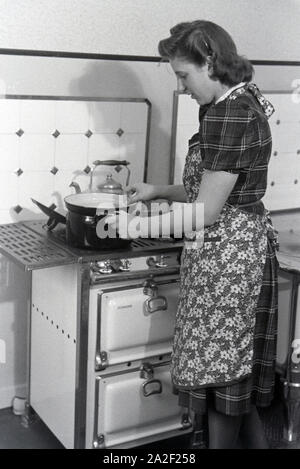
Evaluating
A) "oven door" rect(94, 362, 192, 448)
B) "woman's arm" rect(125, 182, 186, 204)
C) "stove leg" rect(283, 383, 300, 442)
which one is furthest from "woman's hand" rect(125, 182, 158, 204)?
"stove leg" rect(283, 383, 300, 442)

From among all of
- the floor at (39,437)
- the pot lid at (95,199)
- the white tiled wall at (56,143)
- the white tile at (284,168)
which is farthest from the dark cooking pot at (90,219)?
the white tile at (284,168)

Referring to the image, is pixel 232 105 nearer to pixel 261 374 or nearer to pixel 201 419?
pixel 261 374

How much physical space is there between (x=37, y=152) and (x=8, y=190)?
5.5 inches

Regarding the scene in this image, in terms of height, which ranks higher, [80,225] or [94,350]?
[80,225]

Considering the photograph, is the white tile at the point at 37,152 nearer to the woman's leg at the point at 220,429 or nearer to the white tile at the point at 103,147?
the white tile at the point at 103,147

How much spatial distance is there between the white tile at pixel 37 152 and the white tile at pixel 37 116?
0.07 ft

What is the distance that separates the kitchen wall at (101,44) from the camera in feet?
6.76

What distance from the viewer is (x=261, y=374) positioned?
6.00 feet

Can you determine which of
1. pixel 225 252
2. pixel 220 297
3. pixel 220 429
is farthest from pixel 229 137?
pixel 220 429

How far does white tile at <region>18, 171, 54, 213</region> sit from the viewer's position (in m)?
2.15

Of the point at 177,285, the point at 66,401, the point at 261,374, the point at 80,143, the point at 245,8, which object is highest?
the point at 245,8

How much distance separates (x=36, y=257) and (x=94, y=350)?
29 centimetres

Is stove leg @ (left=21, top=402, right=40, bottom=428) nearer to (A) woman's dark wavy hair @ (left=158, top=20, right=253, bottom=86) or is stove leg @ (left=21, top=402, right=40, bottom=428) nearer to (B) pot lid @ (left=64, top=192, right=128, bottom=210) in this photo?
(B) pot lid @ (left=64, top=192, right=128, bottom=210)

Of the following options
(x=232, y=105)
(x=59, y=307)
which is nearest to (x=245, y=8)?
(x=232, y=105)
